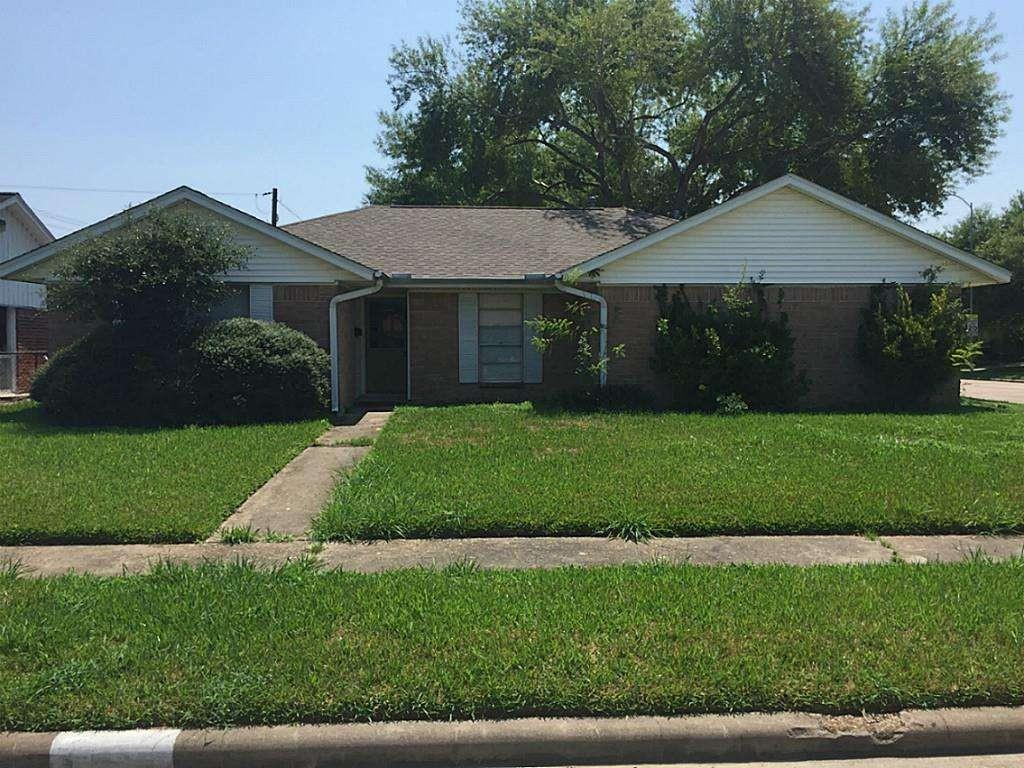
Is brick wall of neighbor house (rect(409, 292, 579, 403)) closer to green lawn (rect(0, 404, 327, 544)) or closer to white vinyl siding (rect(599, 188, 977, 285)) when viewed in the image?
white vinyl siding (rect(599, 188, 977, 285))

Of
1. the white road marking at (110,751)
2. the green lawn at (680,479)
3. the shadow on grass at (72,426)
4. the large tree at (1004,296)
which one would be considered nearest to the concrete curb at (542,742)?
the white road marking at (110,751)

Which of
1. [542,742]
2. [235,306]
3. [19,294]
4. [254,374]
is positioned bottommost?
[542,742]

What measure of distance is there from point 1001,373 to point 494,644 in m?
41.9

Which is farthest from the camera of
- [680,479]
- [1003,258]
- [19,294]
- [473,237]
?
[1003,258]

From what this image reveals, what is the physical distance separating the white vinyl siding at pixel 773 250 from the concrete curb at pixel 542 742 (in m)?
12.1

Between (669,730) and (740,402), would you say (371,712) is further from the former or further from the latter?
(740,402)

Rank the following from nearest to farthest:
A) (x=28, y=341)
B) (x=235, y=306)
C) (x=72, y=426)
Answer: (x=72, y=426), (x=235, y=306), (x=28, y=341)

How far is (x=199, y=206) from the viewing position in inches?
563

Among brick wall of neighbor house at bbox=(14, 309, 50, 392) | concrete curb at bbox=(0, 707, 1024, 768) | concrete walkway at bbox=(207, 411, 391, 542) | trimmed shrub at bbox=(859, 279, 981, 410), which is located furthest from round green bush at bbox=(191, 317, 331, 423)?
brick wall of neighbor house at bbox=(14, 309, 50, 392)

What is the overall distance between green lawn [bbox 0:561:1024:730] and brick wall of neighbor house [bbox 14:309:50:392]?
18831 millimetres

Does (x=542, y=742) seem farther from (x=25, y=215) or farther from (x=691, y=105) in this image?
(x=691, y=105)

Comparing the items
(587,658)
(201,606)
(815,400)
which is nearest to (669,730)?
(587,658)

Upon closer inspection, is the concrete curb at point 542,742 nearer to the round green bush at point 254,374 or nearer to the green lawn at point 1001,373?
the round green bush at point 254,374

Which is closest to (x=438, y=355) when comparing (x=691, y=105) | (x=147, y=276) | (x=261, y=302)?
(x=261, y=302)
